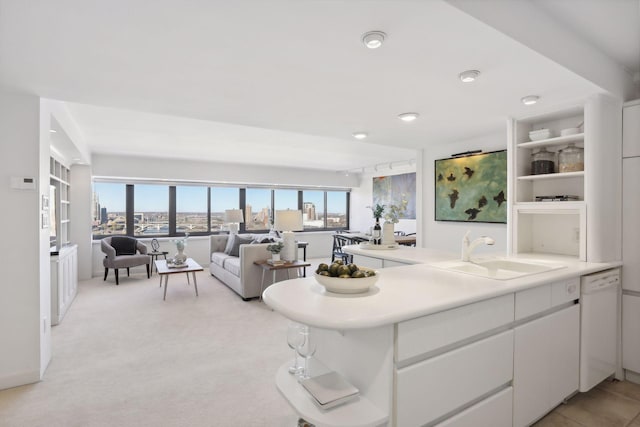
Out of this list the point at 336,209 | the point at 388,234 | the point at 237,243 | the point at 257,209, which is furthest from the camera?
the point at 336,209

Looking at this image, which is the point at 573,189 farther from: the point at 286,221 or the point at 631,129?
the point at 286,221

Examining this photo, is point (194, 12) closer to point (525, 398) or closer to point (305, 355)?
point (305, 355)

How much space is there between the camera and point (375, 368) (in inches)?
56.0

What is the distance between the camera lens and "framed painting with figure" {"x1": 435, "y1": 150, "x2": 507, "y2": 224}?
374 cm

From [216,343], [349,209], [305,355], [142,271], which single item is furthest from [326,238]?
[305,355]

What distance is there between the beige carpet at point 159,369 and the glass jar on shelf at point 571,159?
2.92 metres

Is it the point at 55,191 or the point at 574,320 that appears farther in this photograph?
the point at 55,191

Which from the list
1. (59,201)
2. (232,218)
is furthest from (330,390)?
(232,218)

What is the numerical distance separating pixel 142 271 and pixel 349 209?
19.5ft

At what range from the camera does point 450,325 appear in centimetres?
153

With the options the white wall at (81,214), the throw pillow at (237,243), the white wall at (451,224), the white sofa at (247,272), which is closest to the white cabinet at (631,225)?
the white wall at (451,224)

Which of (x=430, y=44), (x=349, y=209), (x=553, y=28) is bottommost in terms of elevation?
(x=349, y=209)

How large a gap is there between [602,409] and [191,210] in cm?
769

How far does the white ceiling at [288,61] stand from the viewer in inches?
59.2
